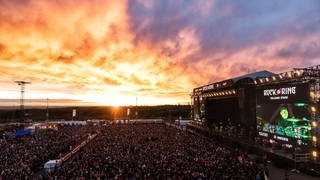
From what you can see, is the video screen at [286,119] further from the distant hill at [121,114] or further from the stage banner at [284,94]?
the distant hill at [121,114]

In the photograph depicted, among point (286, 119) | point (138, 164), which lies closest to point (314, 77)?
point (286, 119)

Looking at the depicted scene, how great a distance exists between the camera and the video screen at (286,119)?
21.1 meters

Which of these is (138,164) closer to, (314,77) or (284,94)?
(284,94)

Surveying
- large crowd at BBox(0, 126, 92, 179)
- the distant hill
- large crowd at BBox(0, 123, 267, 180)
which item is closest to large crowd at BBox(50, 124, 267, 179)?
large crowd at BBox(0, 123, 267, 180)

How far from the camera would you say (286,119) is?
23.2m

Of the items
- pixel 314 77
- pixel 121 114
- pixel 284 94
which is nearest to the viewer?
pixel 314 77

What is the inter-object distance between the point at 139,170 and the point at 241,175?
5.96 m

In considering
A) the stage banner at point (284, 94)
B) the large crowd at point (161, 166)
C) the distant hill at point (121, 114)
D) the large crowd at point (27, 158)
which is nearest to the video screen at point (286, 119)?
the stage banner at point (284, 94)

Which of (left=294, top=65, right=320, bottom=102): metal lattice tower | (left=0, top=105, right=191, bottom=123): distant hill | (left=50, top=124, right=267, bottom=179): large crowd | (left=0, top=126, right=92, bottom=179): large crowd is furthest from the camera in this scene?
(left=0, top=105, right=191, bottom=123): distant hill

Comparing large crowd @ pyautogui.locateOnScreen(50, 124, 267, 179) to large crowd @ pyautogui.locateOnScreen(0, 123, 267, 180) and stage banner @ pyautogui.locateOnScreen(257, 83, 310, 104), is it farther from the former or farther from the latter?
stage banner @ pyautogui.locateOnScreen(257, 83, 310, 104)

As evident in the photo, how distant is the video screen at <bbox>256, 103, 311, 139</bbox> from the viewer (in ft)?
69.1

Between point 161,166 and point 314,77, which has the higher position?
point 314,77

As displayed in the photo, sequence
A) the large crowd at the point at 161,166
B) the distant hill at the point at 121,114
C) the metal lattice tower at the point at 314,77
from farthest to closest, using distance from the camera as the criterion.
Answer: the distant hill at the point at 121,114
the metal lattice tower at the point at 314,77
the large crowd at the point at 161,166

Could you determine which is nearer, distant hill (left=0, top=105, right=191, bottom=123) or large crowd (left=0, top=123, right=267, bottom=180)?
large crowd (left=0, top=123, right=267, bottom=180)
